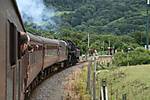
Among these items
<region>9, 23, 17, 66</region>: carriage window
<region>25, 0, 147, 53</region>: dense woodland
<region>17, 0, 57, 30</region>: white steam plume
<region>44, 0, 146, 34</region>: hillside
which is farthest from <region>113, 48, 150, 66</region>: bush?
<region>44, 0, 146, 34</region>: hillside

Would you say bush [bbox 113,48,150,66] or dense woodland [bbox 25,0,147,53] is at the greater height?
bush [bbox 113,48,150,66]

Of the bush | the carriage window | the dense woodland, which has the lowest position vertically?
the dense woodland

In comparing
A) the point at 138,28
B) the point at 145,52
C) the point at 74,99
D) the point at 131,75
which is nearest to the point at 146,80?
the point at 131,75

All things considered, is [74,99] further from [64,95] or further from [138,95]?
[138,95]

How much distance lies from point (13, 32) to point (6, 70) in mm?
631

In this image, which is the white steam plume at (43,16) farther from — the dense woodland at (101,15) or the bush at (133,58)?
the bush at (133,58)

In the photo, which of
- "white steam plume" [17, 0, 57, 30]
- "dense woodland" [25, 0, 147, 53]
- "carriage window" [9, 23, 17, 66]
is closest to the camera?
"carriage window" [9, 23, 17, 66]

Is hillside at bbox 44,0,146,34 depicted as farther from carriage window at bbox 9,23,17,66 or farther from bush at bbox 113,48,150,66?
carriage window at bbox 9,23,17,66

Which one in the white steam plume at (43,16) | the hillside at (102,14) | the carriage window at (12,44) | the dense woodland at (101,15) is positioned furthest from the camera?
the hillside at (102,14)

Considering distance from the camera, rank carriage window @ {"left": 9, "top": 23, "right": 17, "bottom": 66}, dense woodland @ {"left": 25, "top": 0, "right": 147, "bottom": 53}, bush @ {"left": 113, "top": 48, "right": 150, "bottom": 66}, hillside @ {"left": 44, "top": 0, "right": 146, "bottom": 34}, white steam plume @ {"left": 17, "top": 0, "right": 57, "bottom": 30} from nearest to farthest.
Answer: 1. carriage window @ {"left": 9, "top": 23, "right": 17, "bottom": 66}
2. bush @ {"left": 113, "top": 48, "right": 150, "bottom": 66}
3. white steam plume @ {"left": 17, "top": 0, "right": 57, "bottom": 30}
4. dense woodland @ {"left": 25, "top": 0, "right": 147, "bottom": 53}
5. hillside @ {"left": 44, "top": 0, "right": 146, "bottom": 34}

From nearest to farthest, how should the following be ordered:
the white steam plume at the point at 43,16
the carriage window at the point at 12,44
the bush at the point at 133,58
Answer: the carriage window at the point at 12,44, the bush at the point at 133,58, the white steam plume at the point at 43,16

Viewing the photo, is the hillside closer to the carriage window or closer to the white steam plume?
the white steam plume

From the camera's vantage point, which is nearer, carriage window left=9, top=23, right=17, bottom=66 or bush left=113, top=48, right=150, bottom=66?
carriage window left=9, top=23, right=17, bottom=66

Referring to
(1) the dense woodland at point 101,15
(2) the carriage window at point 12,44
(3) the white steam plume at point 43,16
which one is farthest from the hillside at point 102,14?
(2) the carriage window at point 12,44
